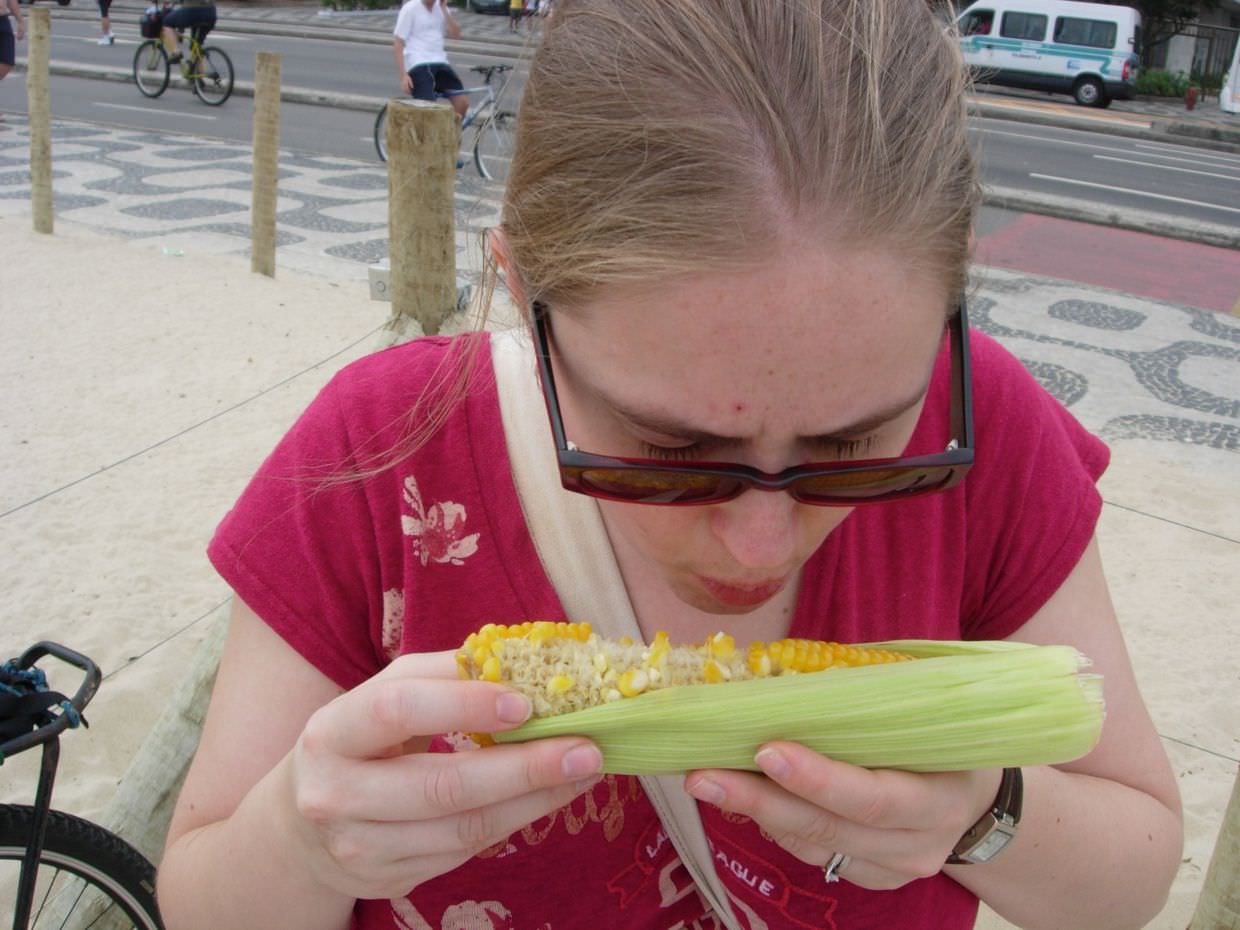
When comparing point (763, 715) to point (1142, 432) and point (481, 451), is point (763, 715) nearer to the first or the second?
point (481, 451)

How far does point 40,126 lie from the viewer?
795 cm

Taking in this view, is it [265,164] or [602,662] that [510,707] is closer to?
[602,662]

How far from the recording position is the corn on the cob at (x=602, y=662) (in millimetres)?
1169

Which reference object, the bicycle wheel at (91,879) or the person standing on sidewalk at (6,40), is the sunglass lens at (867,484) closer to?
the bicycle wheel at (91,879)

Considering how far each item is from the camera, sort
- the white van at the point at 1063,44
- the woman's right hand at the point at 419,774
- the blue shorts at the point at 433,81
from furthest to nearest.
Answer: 1. the white van at the point at 1063,44
2. the blue shorts at the point at 433,81
3. the woman's right hand at the point at 419,774

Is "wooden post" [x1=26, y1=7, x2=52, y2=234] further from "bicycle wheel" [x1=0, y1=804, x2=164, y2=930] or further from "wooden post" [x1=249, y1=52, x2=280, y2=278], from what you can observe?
"bicycle wheel" [x1=0, y1=804, x2=164, y2=930]

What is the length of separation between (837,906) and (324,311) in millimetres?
5841

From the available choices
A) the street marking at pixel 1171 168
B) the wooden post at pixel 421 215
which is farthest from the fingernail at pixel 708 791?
the street marking at pixel 1171 168

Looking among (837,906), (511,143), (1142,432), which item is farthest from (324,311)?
(837,906)

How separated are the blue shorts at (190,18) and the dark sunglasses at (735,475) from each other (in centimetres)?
1615

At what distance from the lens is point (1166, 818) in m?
1.52

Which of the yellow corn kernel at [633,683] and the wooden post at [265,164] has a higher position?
the wooden post at [265,164]

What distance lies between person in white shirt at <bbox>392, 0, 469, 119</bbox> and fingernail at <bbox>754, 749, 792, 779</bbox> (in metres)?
10.8

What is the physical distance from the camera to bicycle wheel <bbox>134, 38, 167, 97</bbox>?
51.2 ft
